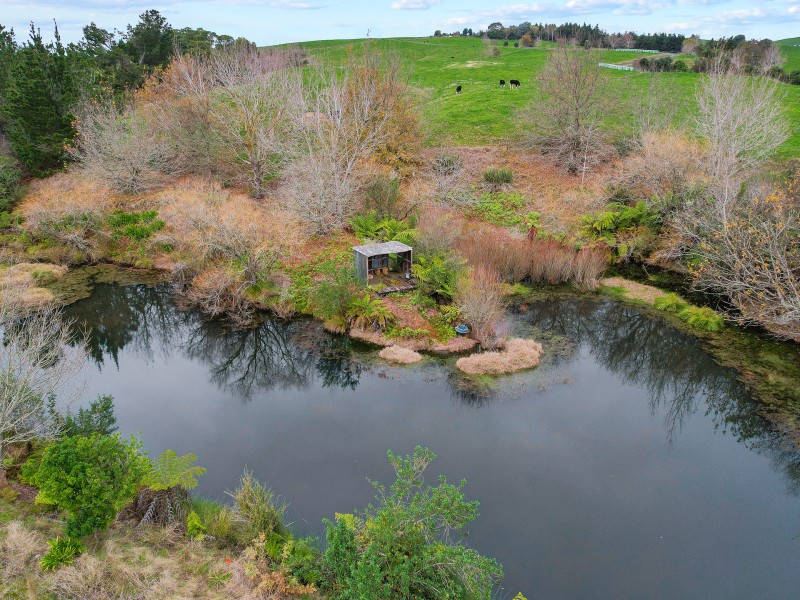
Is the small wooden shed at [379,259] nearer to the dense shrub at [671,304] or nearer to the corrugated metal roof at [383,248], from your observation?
the corrugated metal roof at [383,248]

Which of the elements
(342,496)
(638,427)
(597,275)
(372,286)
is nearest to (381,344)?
(372,286)

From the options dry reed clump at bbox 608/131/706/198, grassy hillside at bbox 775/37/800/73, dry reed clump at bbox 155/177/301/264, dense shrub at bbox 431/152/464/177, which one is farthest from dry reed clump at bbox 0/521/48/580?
grassy hillside at bbox 775/37/800/73

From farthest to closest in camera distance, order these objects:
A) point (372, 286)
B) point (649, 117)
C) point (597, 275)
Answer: point (649, 117)
point (597, 275)
point (372, 286)

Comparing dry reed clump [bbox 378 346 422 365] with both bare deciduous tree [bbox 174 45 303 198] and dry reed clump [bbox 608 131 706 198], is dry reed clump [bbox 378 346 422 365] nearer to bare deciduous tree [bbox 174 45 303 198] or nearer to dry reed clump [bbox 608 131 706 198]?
bare deciduous tree [bbox 174 45 303 198]

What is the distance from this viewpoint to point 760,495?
1377 cm

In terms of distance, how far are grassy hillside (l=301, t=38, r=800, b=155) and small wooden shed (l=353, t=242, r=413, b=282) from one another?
1607 centimetres

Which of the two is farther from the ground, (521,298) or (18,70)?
(18,70)

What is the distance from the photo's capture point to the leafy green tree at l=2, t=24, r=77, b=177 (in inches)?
1323

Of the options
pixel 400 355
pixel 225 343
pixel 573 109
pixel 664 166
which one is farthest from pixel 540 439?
pixel 573 109

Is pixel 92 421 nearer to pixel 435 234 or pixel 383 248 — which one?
pixel 383 248

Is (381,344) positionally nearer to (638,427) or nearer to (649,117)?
(638,427)

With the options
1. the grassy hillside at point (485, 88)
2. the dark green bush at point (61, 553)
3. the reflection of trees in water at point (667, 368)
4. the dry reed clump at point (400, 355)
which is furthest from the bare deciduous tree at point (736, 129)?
the dark green bush at point (61, 553)

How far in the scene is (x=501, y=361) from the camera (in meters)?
19.2

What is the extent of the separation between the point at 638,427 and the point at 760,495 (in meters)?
3.39
